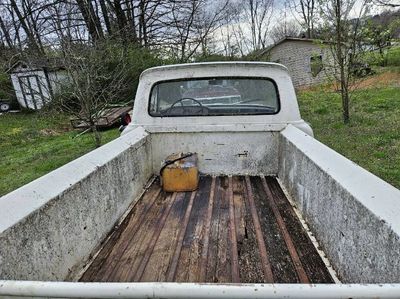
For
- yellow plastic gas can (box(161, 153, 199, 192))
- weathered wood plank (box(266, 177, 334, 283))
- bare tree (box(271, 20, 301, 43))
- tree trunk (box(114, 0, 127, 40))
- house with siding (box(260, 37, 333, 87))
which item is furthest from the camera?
bare tree (box(271, 20, 301, 43))

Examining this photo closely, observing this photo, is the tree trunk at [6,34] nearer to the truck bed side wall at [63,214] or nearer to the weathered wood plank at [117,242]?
the weathered wood plank at [117,242]

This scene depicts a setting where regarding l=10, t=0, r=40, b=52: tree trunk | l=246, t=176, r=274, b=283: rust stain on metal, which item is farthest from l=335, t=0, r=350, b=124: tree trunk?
l=10, t=0, r=40, b=52: tree trunk

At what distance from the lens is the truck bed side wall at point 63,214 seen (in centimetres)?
133

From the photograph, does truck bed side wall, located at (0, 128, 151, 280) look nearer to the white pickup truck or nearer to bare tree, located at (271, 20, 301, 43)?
the white pickup truck

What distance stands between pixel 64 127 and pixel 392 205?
12.4m

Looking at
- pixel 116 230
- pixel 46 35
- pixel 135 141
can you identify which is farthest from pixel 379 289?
pixel 46 35

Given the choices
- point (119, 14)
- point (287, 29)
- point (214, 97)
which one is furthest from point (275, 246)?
point (287, 29)

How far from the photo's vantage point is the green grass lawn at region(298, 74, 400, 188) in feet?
15.5

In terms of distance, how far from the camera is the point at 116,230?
225 centimetres

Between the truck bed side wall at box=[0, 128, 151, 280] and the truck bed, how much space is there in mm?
154

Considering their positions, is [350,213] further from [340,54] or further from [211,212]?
[340,54]

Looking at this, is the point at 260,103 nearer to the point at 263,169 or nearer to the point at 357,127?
the point at 263,169

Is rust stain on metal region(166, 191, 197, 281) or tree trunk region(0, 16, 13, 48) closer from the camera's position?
rust stain on metal region(166, 191, 197, 281)

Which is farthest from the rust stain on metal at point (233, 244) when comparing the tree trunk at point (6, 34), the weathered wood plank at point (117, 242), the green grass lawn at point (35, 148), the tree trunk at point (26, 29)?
the tree trunk at point (6, 34)
